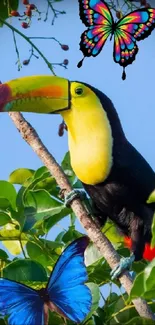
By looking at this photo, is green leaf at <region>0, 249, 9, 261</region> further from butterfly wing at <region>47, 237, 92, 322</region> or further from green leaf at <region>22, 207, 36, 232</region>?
butterfly wing at <region>47, 237, 92, 322</region>

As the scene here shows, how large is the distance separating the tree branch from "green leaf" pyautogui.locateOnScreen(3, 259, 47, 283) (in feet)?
0.33

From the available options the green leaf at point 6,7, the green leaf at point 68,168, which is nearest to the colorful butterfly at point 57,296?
the green leaf at point 68,168

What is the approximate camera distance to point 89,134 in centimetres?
180

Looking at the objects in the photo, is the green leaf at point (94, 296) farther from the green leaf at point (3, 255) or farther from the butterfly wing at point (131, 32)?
the butterfly wing at point (131, 32)

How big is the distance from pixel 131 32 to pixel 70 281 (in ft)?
3.46

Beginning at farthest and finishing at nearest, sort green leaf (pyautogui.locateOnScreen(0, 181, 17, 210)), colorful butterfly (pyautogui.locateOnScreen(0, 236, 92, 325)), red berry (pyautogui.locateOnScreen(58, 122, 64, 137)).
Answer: red berry (pyautogui.locateOnScreen(58, 122, 64, 137))
green leaf (pyautogui.locateOnScreen(0, 181, 17, 210))
colorful butterfly (pyautogui.locateOnScreen(0, 236, 92, 325))

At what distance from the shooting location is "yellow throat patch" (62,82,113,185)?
1767mm

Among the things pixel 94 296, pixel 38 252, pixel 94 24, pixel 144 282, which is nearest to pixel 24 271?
pixel 94 296

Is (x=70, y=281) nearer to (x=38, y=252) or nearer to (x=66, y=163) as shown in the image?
(x=38, y=252)

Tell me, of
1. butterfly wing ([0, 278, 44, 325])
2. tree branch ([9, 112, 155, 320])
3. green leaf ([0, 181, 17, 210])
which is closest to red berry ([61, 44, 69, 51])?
tree branch ([9, 112, 155, 320])

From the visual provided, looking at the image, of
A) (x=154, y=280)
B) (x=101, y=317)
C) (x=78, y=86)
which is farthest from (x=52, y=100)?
(x=154, y=280)

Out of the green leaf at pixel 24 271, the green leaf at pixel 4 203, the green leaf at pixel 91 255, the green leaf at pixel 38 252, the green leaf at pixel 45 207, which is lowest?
the green leaf at pixel 91 255

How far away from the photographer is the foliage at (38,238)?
126 centimetres

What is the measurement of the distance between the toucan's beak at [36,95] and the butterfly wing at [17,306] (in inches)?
22.0
